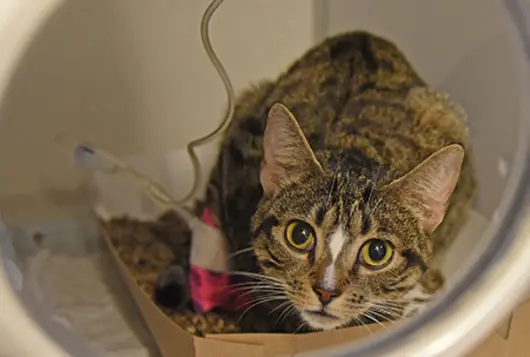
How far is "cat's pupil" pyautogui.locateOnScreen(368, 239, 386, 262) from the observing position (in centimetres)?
80

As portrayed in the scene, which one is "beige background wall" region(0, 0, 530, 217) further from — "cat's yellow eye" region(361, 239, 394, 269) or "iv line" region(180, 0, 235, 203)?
"cat's yellow eye" region(361, 239, 394, 269)

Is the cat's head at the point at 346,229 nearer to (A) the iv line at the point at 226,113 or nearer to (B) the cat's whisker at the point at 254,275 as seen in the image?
(B) the cat's whisker at the point at 254,275

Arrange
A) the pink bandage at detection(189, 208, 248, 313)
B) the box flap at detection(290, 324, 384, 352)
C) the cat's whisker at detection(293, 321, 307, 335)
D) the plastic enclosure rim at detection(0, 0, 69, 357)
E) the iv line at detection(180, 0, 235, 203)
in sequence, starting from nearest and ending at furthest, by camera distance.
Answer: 1. the plastic enclosure rim at detection(0, 0, 69, 357)
2. the box flap at detection(290, 324, 384, 352)
3. the cat's whisker at detection(293, 321, 307, 335)
4. the pink bandage at detection(189, 208, 248, 313)
5. the iv line at detection(180, 0, 235, 203)

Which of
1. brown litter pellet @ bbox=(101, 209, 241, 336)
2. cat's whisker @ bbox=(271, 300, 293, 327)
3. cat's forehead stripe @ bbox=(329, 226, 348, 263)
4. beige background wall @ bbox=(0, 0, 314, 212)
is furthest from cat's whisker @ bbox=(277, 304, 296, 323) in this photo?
beige background wall @ bbox=(0, 0, 314, 212)

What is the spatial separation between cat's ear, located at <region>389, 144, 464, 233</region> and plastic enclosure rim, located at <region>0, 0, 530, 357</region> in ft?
0.36

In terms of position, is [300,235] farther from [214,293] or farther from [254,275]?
[214,293]

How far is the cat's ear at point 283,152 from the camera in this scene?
81 centimetres

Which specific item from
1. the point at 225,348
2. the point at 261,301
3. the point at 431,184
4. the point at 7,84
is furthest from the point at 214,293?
the point at 7,84

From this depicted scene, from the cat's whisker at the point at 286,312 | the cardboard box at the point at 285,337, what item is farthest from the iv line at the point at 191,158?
the cat's whisker at the point at 286,312

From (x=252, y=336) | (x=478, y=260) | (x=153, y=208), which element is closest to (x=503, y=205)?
(x=478, y=260)

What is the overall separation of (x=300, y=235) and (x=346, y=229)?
0.18 ft

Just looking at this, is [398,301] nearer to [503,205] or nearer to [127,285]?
[503,205]

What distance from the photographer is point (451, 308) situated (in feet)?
2.14

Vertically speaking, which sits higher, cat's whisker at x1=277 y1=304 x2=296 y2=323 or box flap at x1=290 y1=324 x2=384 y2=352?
box flap at x1=290 y1=324 x2=384 y2=352
